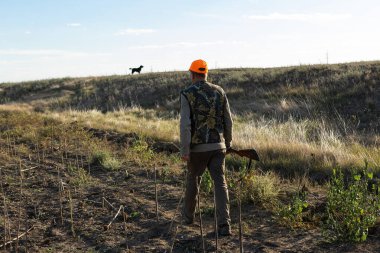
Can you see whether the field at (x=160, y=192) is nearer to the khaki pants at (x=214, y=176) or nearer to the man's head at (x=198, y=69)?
the khaki pants at (x=214, y=176)

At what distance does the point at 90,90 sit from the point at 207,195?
32.2 m

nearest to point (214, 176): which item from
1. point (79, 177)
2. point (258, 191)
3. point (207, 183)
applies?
point (258, 191)

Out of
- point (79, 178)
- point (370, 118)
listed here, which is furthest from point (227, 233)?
point (370, 118)

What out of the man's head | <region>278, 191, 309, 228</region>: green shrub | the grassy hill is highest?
the man's head

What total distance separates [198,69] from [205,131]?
0.73 m

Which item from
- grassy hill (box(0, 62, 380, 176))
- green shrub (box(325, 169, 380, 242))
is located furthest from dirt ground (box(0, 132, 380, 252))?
Result: grassy hill (box(0, 62, 380, 176))

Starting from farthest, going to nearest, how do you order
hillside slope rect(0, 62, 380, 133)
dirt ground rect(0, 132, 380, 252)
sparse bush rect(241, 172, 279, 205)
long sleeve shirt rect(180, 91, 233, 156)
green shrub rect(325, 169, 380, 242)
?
hillside slope rect(0, 62, 380, 133), sparse bush rect(241, 172, 279, 205), long sleeve shirt rect(180, 91, 233, 156), dirt ground rect(0, 132, 380, 252), green shrub rect(325, 169, 380, 242)

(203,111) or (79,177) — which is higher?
(203,111)

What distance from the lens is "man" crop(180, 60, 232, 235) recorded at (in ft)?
17.2

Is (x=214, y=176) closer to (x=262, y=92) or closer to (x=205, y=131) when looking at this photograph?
(x=205, y=131)

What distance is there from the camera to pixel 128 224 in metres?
5.74

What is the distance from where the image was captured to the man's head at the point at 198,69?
5312 millimetres

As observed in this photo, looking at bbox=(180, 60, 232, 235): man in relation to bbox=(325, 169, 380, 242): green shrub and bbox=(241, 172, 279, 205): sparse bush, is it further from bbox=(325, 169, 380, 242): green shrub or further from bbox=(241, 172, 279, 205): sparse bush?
bbox=(325, 169, 380, 242): green shrub

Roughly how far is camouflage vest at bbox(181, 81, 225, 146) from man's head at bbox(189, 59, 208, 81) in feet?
0.23
